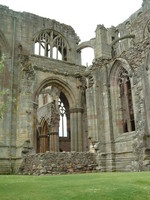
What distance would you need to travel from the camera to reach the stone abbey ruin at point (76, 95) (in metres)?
14.3

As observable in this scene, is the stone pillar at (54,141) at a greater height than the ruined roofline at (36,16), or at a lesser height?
lesser

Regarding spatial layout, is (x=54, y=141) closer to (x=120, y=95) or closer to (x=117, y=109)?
(x=117, y=109)

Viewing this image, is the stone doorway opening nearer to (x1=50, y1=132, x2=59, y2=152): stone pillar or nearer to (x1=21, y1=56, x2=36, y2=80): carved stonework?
(x1=50, y1=132, x2=59, y2=152): stone pillar

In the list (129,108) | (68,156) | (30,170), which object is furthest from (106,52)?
(30,170)

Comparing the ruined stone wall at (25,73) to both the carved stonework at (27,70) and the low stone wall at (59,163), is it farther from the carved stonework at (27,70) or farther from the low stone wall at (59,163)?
the low stone wall at (59,163)

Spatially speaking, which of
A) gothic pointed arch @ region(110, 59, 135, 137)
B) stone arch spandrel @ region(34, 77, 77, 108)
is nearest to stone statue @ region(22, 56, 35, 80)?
stone arch spandrel @ region(34, 77, 77, 108)

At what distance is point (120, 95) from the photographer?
1714 cm

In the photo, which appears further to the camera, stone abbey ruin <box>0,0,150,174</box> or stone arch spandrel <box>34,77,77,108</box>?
stone arch spandrel <box>34,77,77,108</box>

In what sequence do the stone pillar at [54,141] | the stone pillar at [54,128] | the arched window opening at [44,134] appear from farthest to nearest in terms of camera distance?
the arched window opening at [44,134] < the stone pillar at [54,128] < the stone pillar at [54,141]

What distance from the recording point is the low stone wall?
45.1 ft

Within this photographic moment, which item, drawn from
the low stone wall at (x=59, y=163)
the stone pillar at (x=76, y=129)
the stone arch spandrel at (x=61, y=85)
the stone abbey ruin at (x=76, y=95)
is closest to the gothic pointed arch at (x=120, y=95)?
the stone abbey ruin at (x=76, y=95)

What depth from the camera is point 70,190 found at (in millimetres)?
5484

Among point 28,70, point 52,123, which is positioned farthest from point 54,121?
point 28,70

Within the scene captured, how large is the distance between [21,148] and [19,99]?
3.45 m
